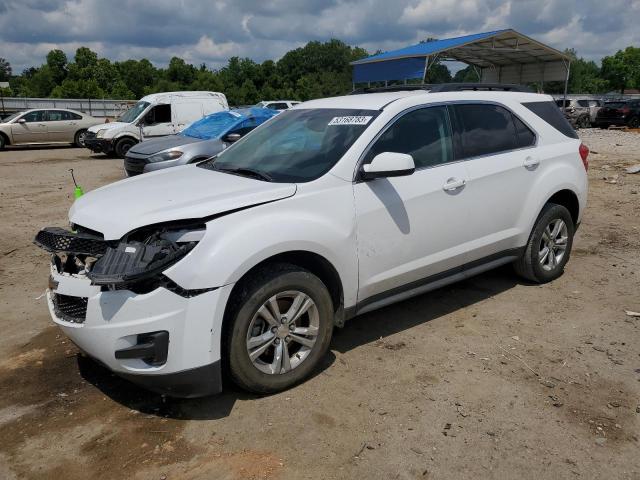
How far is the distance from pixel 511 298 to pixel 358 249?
207 centimetres

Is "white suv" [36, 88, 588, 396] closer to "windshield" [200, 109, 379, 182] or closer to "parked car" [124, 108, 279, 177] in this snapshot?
"windshield" [200, 109, 379, 182]

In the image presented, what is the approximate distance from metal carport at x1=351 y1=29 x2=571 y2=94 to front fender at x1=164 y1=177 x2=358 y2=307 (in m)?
19.7

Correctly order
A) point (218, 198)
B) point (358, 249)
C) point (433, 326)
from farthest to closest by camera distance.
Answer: point (433, 326) < point (358, 249) < point (218, 198)

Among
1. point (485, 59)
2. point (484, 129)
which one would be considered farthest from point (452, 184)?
point (485, 59)

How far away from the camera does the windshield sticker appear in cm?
387

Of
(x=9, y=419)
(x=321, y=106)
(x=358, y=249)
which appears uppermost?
(x=321, y=106)

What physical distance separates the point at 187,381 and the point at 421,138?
239 cm

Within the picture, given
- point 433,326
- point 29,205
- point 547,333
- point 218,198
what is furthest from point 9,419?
point 29,205

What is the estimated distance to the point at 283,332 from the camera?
3326mm

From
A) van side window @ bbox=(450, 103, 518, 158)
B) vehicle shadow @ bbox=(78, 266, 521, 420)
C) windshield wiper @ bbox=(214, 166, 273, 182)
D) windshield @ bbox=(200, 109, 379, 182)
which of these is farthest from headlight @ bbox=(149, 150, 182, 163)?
van side window @ bbox=(450, 103, 518, 158)

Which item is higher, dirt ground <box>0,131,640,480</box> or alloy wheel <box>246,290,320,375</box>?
alloy wheel <box>246,290,320,375</box>

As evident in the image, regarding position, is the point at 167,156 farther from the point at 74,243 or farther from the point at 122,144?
the point at 122,144

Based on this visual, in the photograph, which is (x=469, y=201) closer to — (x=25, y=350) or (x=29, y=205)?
(x=25, y=350)

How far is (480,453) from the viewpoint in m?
2.85
